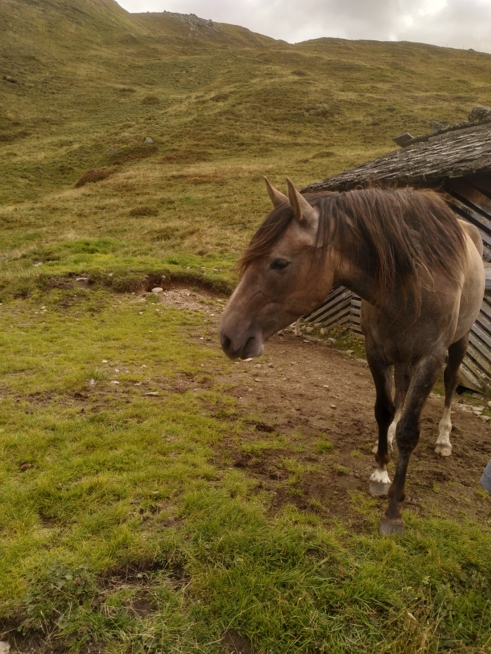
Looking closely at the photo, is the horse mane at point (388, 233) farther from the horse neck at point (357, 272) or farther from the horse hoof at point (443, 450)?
the horse hoof at point (443, 450)

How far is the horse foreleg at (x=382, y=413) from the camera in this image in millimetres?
3746

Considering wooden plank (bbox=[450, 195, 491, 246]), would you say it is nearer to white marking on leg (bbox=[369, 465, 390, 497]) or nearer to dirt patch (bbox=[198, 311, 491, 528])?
dirt patch (bbox=[198, 311, 491, 528])

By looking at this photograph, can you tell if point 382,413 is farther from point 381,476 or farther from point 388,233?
point 388,233

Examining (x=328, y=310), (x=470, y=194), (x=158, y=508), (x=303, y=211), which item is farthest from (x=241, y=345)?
(x=328, y=310)

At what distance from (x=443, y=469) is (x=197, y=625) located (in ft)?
10.6

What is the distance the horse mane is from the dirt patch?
6.54 ft

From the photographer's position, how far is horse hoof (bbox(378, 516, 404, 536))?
10.2 ft

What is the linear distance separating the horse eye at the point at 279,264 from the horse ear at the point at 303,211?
290 mm

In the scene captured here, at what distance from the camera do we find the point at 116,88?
5691cm

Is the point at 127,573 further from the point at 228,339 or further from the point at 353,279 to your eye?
the point at 353,279

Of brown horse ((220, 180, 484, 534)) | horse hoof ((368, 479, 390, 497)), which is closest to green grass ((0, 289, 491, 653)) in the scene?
horse hoof ((368, 479, 390, 497))

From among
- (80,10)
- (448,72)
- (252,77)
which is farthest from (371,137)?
(80,10)

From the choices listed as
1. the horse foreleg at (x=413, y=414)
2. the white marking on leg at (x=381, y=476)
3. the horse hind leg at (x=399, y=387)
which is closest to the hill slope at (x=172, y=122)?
the horse hind leg at (x=399, y=387)

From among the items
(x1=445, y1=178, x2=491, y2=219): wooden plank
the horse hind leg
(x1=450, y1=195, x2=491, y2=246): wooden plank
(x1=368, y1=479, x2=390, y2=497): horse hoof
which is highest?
(x1=445, y1=178, x2=491, y2=219): wooden plank
